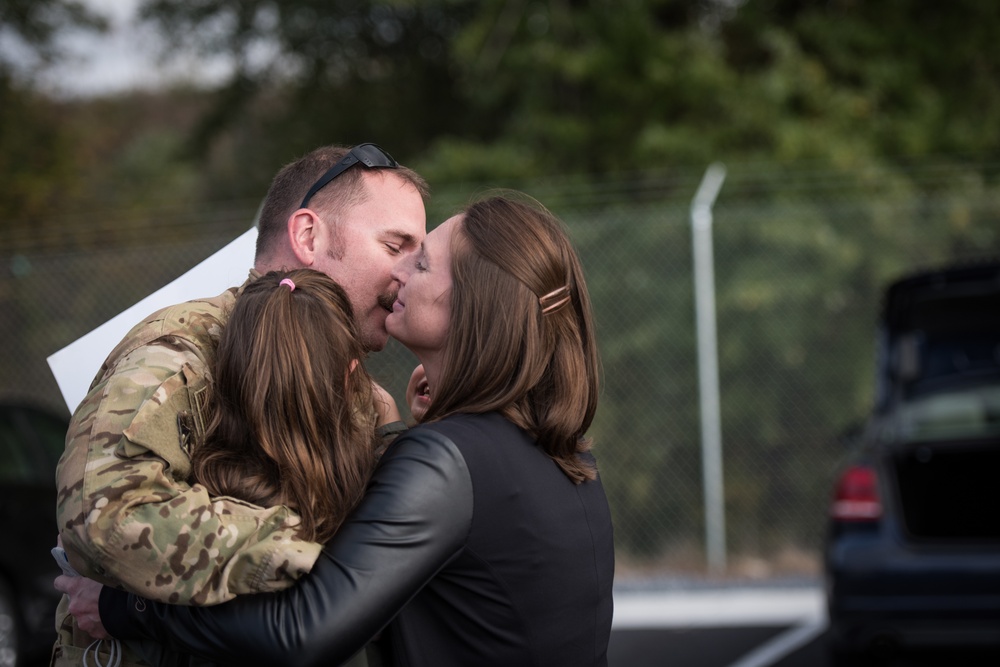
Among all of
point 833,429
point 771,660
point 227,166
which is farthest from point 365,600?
point 227,166

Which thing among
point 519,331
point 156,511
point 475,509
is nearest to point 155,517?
point 156,511

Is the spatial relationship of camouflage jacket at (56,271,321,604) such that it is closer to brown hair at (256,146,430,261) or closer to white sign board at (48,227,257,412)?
white sign board at (48,227,257,412)

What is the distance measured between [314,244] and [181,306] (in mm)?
400

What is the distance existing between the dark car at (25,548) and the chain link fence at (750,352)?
2.19 m

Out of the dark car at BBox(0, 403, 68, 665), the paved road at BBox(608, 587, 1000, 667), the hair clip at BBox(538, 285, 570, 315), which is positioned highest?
the hair clip at BBox(538, 285, 570, 315)

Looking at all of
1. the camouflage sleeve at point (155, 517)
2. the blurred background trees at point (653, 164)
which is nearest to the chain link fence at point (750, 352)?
the blurred background trees at point (653, 164)

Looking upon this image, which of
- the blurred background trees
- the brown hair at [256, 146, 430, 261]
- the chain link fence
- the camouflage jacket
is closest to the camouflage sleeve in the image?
the camouflage jacket

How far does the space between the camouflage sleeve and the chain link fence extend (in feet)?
20.5

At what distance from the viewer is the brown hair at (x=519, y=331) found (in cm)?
181

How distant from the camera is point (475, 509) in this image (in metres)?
1.68

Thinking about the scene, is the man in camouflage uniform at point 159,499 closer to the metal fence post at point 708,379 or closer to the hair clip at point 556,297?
the hair clip at point 556,297

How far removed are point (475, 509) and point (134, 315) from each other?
891 mm

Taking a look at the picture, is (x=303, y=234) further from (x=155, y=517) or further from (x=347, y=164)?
(x=155, y=517)

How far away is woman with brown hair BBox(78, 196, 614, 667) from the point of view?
1590 mm
